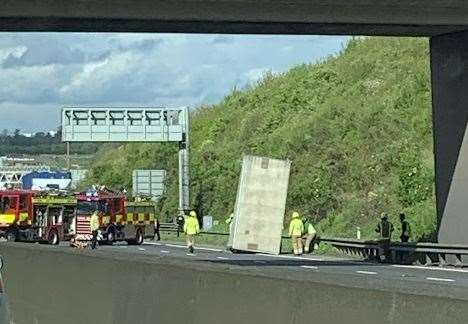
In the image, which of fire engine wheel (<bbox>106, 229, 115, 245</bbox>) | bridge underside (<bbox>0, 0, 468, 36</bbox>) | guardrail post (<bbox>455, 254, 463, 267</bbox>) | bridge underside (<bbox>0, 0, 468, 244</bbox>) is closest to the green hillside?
fire engine wheel (<bbox>106, 229, 115, 245</bbox>)

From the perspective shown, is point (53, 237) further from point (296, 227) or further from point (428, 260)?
point (428, 260)

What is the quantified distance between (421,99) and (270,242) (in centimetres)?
2057

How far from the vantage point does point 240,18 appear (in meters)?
25.8

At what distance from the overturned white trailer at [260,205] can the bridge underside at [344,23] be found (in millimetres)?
10835

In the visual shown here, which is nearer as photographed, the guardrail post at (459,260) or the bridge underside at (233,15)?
the bridge underside at (233,15)

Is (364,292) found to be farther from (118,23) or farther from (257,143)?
(257,143)

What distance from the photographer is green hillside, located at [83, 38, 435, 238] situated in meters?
51.7

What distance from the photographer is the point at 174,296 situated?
979cm

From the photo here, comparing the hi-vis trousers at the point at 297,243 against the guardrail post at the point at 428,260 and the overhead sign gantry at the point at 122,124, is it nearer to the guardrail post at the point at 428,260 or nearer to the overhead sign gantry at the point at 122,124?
the guardrail post at the point at 428,260

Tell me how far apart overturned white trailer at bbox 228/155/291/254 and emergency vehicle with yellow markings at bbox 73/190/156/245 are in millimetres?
14304

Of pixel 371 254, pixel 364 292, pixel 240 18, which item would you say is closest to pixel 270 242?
pixel 371 254

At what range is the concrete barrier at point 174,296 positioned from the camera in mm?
6734

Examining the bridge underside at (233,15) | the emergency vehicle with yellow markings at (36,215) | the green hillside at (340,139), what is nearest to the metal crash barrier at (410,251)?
the green hillside at (340,139)

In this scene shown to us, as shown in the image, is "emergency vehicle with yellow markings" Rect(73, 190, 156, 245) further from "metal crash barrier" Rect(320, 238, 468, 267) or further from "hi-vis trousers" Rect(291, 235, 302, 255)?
"metal crash barrier" Rect(320, 238, 468, 267)
